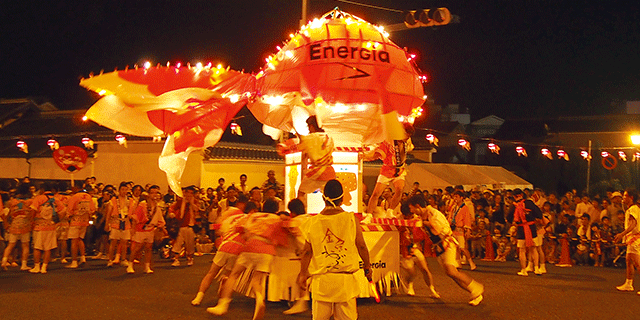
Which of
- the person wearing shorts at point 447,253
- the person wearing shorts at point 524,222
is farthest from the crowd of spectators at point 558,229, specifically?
the person wearing shorts at point 447,253

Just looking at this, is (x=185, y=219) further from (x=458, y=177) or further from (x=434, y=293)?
(x=458, y=177)

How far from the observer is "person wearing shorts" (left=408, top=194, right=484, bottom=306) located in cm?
921

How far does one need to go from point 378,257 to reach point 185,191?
16.9 feet

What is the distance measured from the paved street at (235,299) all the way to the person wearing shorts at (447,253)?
26cm

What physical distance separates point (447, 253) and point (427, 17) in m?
5.00

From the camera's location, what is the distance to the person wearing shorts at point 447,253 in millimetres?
9211

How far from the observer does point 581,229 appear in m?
15.4

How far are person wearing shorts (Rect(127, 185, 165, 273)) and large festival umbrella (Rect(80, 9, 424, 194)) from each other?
9.03 ft

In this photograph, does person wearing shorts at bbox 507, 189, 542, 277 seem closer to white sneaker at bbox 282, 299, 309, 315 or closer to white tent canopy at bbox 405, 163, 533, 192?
white sneaker at bbox 282, 299, 309, 315

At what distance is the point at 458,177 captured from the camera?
1088 inches

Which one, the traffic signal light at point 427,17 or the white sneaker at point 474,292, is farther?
the traffic signal light at point 427,17

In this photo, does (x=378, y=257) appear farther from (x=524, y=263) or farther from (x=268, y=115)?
(x=524, y=263)

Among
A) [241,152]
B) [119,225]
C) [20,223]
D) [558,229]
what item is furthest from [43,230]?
[558,229]

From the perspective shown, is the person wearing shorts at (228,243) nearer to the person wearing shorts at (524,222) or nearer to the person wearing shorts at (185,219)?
the person wearing shorts at (185,219)
